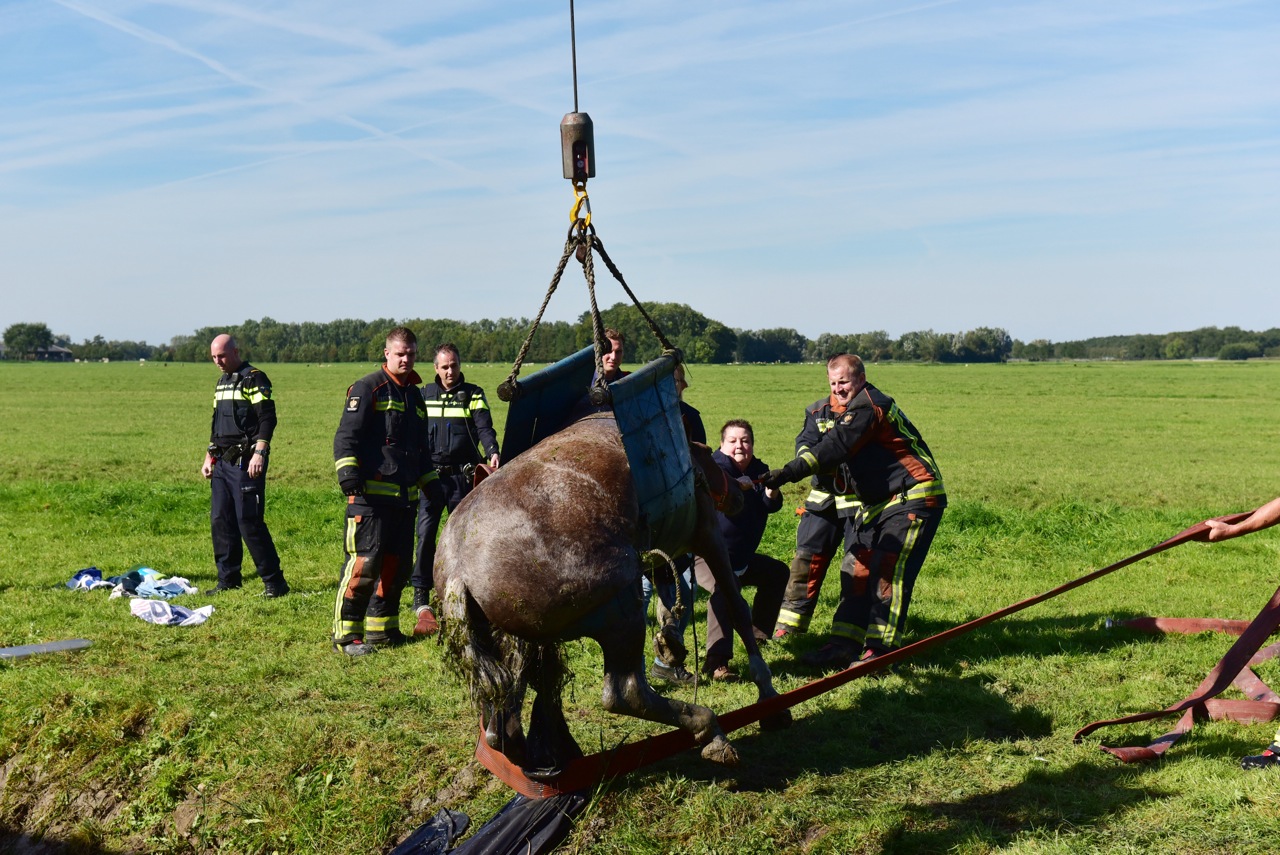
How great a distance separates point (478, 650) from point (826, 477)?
383 centimetres

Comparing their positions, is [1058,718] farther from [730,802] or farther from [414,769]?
[414,769]

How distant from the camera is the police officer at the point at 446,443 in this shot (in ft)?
28.9

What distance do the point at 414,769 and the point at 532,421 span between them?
1894mm

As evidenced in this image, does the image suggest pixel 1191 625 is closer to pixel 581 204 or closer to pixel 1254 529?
pixel 1254 529

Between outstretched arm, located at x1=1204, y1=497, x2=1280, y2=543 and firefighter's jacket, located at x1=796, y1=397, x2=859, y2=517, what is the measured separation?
2.57 meters

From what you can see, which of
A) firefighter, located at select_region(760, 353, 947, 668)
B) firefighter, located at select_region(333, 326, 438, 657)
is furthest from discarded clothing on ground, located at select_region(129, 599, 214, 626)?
firefighter, located at select_region(760, 353, 947, 668)

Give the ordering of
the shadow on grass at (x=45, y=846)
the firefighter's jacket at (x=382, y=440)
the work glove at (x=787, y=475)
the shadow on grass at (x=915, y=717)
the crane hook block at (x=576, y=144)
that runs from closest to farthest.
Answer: the crane hook block at (x=576, y=144)
the shadow on grass at (x=915, y=717)
the shadow on grass at (x=45, y=846)
the work glove at (x=787, y=475)
the firefighter's jacket at (x=382, y=440)

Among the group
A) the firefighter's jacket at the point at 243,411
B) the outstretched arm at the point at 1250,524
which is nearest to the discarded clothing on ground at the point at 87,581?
the firefighter's jacket at the point at 243,411

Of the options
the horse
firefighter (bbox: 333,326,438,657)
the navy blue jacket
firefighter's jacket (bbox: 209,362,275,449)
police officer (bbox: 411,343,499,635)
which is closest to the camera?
the horse

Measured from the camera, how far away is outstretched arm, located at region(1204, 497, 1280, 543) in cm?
466

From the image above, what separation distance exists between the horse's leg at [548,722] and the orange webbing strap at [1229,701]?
271 centimetres

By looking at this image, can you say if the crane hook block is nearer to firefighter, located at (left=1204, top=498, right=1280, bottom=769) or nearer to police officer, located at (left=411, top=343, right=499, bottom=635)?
firefighter, located at (left=1204, top=498, right=1280, bottom=769)

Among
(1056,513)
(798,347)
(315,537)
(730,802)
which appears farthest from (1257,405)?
(798,347)

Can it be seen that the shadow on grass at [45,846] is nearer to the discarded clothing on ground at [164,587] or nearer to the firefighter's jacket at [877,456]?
the discarded clothing on ground at [164,587]
